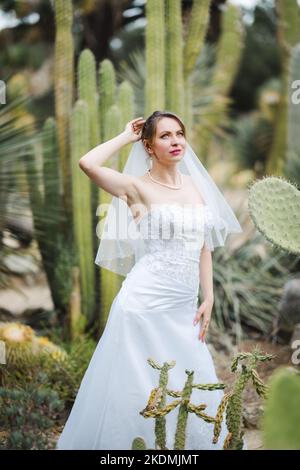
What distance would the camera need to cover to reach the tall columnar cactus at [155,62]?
437 cm

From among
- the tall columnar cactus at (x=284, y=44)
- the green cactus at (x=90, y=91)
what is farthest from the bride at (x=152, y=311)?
the tall columnar cactus at (x=284, y=44)

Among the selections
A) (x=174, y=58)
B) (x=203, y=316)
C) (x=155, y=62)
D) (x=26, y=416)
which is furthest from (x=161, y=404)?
(x=174, y=58)

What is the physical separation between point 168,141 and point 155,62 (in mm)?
1766

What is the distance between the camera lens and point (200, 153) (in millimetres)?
6707


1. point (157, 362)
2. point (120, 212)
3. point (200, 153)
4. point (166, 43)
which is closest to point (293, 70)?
point (200, 153)

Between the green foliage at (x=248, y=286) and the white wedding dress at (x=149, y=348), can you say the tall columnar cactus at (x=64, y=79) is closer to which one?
the green foliage at (x=248, y=286)

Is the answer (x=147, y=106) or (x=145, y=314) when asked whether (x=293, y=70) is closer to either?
(x=147, y=106)

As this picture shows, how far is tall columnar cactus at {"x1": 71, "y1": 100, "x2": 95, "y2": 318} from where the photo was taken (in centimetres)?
443

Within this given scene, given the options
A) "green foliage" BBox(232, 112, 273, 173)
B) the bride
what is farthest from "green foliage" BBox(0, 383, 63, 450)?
"green foliage" BBox(232, 112, 273, 173)

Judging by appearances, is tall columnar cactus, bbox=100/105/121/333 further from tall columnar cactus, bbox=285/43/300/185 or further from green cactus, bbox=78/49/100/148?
tall columnar cactus, bbox=285/43/300/185

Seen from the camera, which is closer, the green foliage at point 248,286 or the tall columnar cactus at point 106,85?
the tall columnar cactus at point 106,85

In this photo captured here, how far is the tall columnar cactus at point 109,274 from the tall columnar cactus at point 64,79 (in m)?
0.55

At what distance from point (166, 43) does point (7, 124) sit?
137 cm

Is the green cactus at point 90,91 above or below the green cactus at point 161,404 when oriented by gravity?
above
